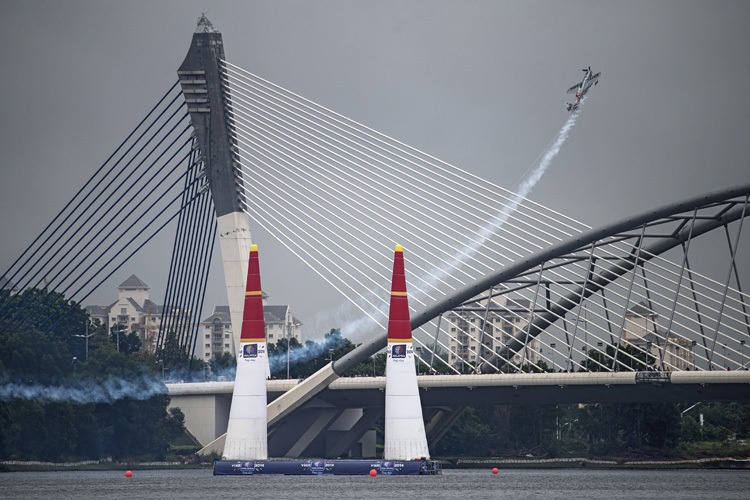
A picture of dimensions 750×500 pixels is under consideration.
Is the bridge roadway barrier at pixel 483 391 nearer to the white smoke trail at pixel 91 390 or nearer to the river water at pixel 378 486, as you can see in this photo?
the white smoke trail at pixel 91 390

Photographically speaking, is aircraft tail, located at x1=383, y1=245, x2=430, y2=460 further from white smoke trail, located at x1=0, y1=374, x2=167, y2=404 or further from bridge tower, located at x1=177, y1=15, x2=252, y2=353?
white smoke trail, located at x1=0, y1=374, x2=167, y2=404

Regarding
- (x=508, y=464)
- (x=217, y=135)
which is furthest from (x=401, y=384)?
(x=508, y=464)

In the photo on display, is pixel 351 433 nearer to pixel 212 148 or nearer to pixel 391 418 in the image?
pixel 212 148

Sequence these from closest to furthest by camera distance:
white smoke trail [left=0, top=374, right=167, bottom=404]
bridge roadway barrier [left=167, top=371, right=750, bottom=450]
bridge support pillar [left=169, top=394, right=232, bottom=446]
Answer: bridge roadway barrier [left=167, top=371, right=750, bottom=450]
white smoke trail [left=0, top=374, right=167, bottom=404]
bridge support pillar [left=169, top=394, right=232, bottom=446]

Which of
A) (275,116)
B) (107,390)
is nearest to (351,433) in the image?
(107,390)

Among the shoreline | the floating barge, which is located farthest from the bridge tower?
the shoreline

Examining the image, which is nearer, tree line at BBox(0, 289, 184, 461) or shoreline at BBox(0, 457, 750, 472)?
tree line at BBox(0, 289, 184, 461)

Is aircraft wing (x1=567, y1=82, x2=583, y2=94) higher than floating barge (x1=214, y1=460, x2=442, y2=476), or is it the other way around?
aircraft wing (x1=567, y1=82, x2=583, y2=94)

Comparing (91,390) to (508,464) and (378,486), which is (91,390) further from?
(508,464)
